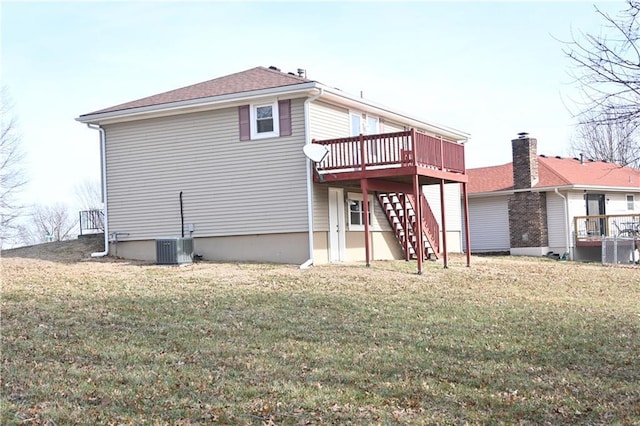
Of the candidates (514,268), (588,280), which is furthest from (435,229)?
(588,280)

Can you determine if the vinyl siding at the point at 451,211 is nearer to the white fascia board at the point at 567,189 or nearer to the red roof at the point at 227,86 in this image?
the white fascia board at the point at 567,189

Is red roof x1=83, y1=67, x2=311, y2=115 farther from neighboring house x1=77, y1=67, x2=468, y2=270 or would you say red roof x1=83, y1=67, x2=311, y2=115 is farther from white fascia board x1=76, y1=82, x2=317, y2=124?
white fascia board x1=76, y1=82, x2=317, y2=124

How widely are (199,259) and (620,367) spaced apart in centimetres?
1226

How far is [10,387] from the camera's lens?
22.0 feet

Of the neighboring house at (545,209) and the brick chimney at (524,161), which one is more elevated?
→ the brick chimney at (524,161)

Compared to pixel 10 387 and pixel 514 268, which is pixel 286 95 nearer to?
pixel 514 268

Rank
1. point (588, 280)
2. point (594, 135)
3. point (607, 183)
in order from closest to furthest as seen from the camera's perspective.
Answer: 1. point (588, 280)
2. point (607, 183)
3. point (594, 135)

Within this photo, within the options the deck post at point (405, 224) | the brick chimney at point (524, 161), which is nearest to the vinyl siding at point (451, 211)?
the brick chimney at point (524, 161)

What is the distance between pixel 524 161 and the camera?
27375 millimetres

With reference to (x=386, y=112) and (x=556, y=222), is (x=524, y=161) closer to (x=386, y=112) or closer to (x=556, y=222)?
(x=556, y=222)

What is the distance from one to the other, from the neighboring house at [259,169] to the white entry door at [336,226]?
3cm

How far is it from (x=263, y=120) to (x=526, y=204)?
1341cm

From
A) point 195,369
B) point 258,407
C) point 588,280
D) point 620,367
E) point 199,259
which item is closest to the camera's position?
point 258,407

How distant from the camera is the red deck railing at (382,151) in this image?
1667 centimetres
